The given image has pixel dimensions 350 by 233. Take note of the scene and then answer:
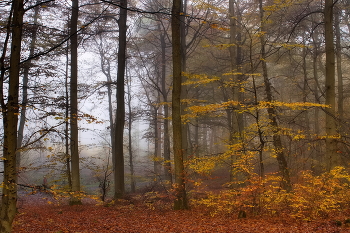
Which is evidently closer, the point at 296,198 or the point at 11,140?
the point at 11,140

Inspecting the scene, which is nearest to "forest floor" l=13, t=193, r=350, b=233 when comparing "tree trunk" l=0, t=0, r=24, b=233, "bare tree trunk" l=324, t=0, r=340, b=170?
"tree trunk" l=0, t=0, r=24, b=233

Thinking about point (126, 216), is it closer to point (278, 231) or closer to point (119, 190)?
point (119, 190)

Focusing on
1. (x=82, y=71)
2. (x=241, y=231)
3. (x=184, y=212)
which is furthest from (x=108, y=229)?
(x=82, y=71)

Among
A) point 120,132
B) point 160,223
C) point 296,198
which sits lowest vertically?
point 160,223

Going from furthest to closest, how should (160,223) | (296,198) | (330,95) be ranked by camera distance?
(330,95)
(160,223)
(296,198)

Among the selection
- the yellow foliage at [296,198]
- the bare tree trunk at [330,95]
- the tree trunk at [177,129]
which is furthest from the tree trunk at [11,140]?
the bare tree trunk at [330,95]

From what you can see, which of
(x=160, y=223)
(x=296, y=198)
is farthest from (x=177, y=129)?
(x=296, y=198)

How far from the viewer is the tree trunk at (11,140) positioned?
4805 mm

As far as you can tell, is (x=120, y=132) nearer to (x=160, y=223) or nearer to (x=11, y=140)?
(x=160, y=223)

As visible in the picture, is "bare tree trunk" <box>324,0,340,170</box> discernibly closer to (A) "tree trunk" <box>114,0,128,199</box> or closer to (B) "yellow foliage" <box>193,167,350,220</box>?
(B) "yellow foliage" <box>193,167,350,220</box>

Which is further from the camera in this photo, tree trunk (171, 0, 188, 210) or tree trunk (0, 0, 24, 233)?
tree trunk (171, 0, 188, 210)

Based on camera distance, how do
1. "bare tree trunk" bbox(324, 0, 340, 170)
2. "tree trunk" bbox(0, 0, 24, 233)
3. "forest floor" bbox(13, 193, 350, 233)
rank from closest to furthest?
"tree trunk" bbox(0, 0, 24, 233) < "forest floor" bbox(13, 193, 350, 233) < "bare tree trunk" bbox(324, 0, 340, 170)

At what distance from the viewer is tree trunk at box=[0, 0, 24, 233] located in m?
4.80

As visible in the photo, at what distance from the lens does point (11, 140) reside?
4.89 metres
